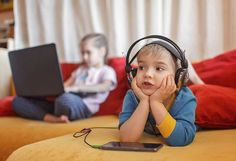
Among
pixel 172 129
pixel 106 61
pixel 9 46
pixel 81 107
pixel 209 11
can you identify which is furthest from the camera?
pixel 9 46

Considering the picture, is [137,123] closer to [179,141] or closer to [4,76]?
[179,141]

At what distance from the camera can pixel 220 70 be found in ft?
5.32

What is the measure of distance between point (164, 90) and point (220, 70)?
624 millimetres

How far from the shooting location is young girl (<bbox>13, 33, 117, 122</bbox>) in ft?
6.19

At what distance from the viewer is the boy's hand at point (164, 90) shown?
1092 millimetres

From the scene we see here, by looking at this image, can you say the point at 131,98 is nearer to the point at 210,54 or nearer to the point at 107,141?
the point at 107,141

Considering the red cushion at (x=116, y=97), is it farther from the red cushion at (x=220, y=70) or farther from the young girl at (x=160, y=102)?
the young girl at (x=160, y=102)

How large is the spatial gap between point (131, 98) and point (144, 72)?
0.13m

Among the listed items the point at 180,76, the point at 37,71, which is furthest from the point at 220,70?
the point at 37,71

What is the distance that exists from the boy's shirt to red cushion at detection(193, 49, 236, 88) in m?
0.45

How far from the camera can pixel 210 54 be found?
2092 mm

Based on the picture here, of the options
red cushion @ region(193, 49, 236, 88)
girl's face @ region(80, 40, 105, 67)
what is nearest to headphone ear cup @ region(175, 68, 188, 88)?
red cushion @ region(193, 49, 236, 88)

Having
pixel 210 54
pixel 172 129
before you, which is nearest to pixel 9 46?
pixel 210 54

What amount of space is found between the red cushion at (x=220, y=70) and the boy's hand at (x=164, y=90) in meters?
0.55
